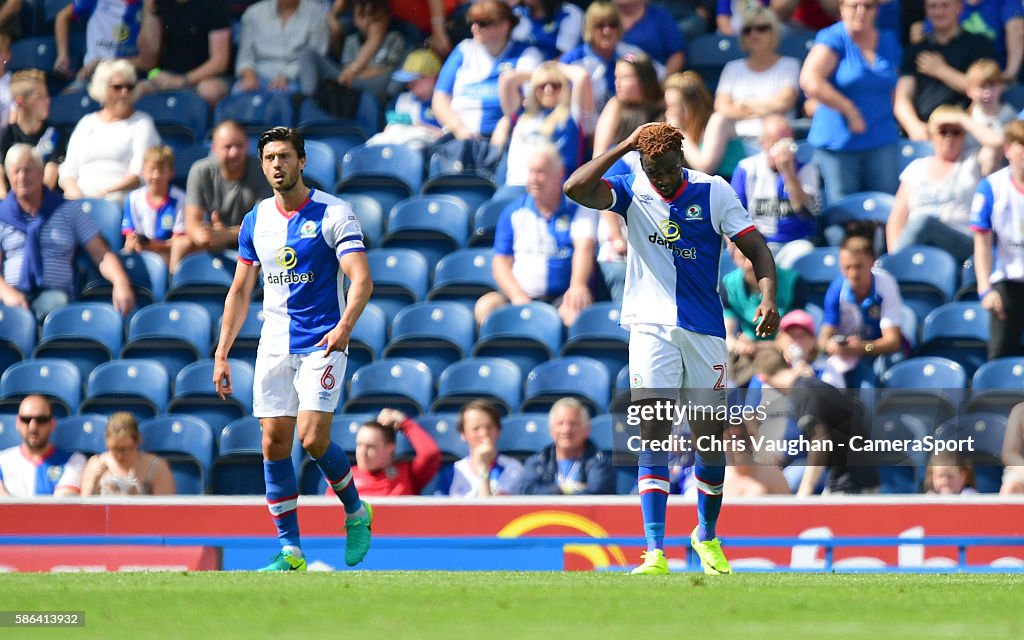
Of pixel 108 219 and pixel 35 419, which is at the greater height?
pixel 108 219

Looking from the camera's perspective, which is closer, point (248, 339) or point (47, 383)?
point (47, 383)

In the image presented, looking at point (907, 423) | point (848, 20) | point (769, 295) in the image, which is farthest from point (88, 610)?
point (848, 20)

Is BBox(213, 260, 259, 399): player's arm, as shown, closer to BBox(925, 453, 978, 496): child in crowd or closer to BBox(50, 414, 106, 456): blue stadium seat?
BBox(50, 414, 106, 456): blue stadium seat

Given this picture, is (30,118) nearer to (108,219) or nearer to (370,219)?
(108,219)

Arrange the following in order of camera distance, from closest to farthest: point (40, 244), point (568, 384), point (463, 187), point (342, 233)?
point (342, 233) → point (568, 384) → point (40, 244) → point (463, 187)

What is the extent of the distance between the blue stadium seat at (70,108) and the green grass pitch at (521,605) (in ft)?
25.9

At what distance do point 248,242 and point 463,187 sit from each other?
507 cm

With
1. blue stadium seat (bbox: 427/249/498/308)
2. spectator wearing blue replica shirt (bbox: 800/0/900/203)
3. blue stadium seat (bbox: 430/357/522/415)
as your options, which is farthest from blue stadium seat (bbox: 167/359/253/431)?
spectator wearing blue replica shirt (bbox: 800/0/900/203)

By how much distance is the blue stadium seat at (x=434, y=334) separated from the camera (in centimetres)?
1184

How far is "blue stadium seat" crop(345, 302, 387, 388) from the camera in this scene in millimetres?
11945

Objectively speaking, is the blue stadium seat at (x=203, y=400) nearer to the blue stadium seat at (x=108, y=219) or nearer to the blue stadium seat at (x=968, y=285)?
the blue stadium seat at (x=108, y=219)

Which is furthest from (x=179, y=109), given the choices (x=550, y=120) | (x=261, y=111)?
(x=550, y=120)

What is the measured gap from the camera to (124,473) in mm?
10609

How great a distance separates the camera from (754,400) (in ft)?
33.7
